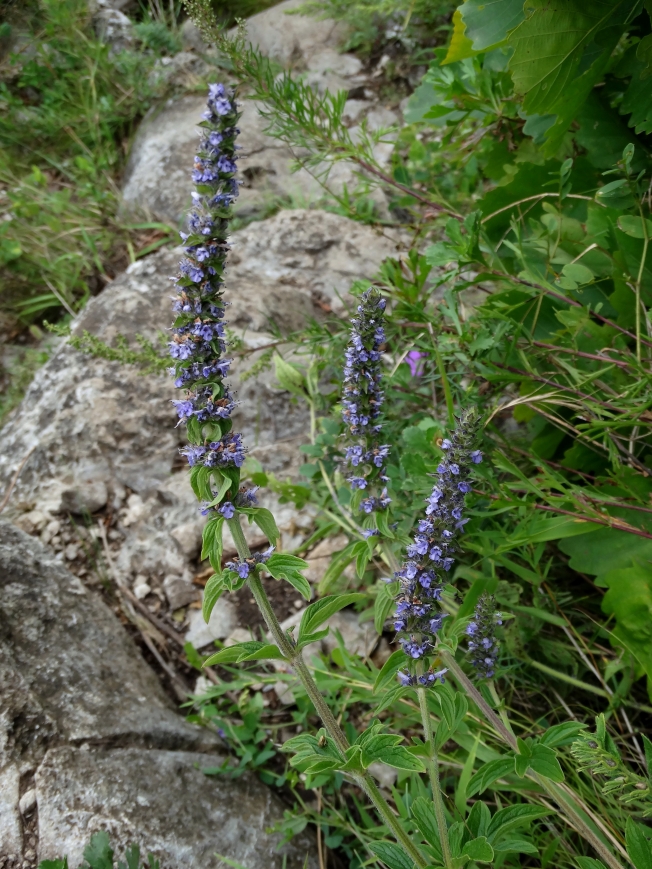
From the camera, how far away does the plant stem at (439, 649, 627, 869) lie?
1.64 metres

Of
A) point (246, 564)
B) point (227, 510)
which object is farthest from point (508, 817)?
point (227, 510)

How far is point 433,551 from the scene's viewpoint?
1691mm

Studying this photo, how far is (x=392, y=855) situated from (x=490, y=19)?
2658 millimetres

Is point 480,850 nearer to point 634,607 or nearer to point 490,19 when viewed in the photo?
point 634,607

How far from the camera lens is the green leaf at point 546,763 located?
1616 mm

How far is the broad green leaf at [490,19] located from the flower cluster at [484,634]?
1906 millimetres

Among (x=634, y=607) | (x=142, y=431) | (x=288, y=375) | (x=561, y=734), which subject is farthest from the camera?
(x=142, y=431)

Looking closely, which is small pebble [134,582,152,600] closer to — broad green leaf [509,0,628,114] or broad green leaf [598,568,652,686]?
broad green leaf [598,568,652,686]

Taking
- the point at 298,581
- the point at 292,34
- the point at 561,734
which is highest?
the point at 292,34

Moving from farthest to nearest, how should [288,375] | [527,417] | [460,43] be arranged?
[288,375], [460,43], [527,417]

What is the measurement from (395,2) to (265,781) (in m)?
4.84

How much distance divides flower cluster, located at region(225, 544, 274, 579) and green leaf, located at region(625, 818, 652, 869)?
41.8 inches

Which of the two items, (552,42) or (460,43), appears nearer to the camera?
(552,42)

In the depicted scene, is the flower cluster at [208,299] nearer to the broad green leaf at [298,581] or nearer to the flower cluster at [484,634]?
the broad green leaf at [298,581]
